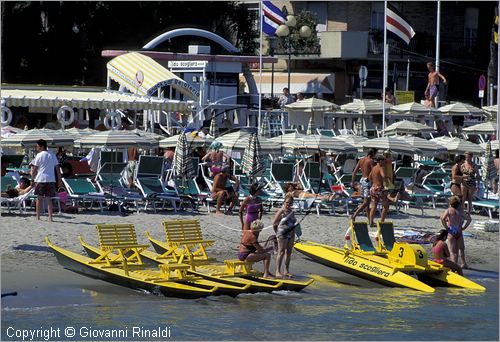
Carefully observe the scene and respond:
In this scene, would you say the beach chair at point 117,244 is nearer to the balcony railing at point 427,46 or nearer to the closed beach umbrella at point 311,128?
the closed beach umbrella at point 311,128

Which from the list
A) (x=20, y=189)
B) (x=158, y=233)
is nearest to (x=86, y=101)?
(x=20, y=189)

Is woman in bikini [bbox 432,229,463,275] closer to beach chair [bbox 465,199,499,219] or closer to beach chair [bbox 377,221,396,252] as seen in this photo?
beach chair [bbox 377,221,396,252]

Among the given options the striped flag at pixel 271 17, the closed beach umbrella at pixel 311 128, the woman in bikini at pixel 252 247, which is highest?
the striped flag at pixel 271 17

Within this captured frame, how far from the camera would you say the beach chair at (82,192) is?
23.0m

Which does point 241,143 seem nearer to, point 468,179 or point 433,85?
point 468,179

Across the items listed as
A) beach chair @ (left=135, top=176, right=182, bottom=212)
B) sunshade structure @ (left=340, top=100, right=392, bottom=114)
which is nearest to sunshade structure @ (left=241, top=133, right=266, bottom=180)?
beach chair @ (left=135, top=176, right=182, bottom=212)

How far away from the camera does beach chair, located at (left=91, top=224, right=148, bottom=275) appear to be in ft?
55.6

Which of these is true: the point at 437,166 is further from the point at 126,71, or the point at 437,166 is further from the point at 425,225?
the point at 126,71

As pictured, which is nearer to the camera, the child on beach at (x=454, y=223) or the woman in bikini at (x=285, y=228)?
the woman in bikini at (x=285, y=228)

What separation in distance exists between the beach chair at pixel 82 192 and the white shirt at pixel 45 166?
196 cm

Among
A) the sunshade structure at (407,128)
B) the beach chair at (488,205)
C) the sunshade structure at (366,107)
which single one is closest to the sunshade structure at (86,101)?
the sunshade structure at (366,107)

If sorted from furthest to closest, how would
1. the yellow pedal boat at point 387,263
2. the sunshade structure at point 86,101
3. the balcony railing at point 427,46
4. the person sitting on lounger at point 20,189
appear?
1. the balcony railing at point 427,46
2. the sunshade structure at point 86,101
3. the person sitting on lounger at point 20,189
4. the yellow pedal boat at point 387,263

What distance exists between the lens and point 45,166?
20.8m

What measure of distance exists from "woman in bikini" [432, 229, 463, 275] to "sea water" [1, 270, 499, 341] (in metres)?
0.97
